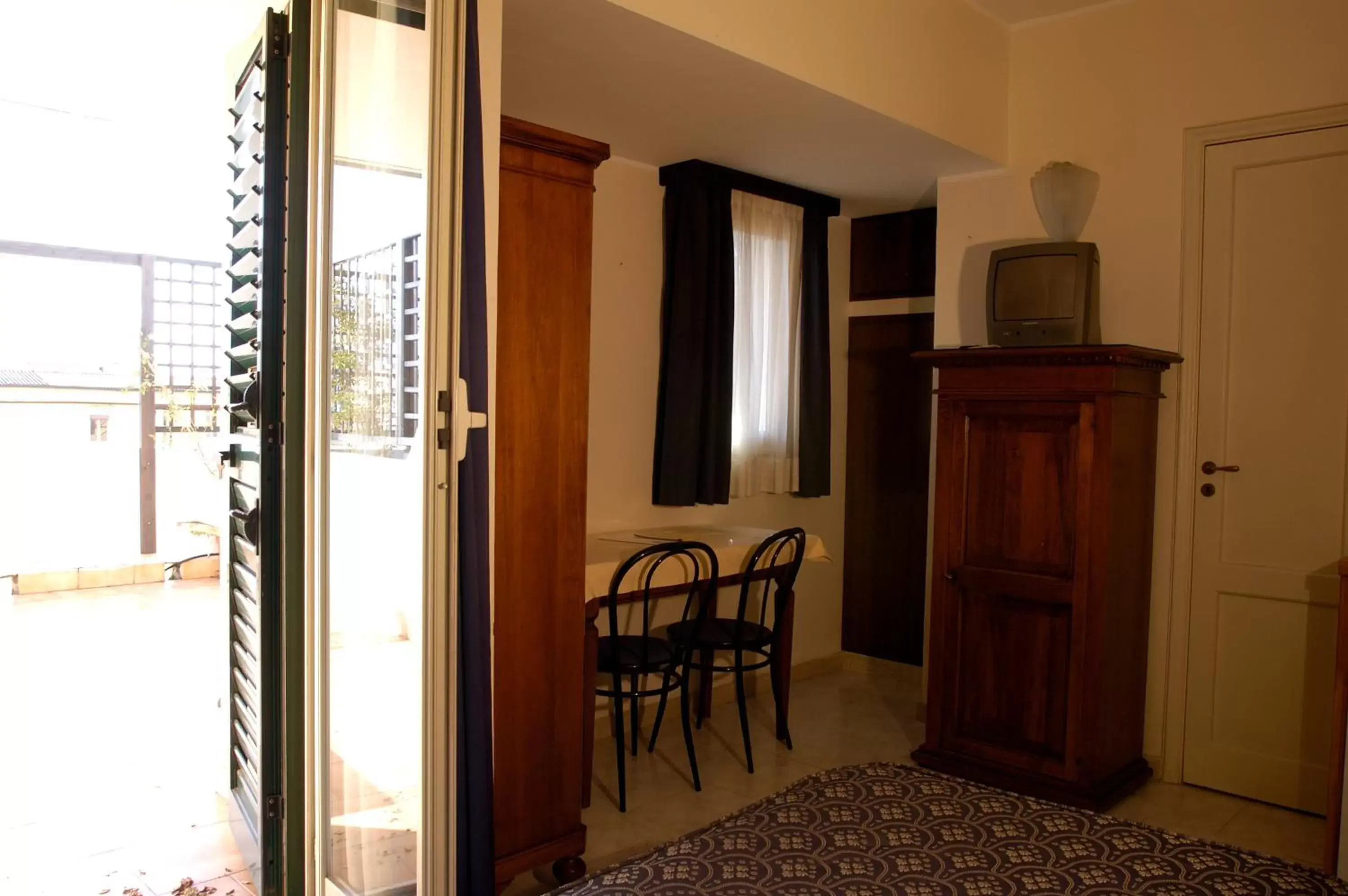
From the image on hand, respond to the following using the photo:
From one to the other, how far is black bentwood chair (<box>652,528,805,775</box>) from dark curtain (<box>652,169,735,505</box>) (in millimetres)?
461

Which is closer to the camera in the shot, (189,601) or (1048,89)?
(1048,89)

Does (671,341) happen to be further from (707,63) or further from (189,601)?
(189,601)

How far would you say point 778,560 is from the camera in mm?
3947

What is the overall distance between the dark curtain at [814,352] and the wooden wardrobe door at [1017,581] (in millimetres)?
1257

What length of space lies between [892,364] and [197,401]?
5284 mm

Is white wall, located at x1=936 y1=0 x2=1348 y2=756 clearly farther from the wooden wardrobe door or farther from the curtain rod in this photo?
the curtain rod

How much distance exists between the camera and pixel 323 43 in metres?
1.97

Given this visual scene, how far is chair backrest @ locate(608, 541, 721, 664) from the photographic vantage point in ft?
10.0

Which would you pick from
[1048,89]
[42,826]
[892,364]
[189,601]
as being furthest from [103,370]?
[1048,89]

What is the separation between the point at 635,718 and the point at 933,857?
81.8 inches

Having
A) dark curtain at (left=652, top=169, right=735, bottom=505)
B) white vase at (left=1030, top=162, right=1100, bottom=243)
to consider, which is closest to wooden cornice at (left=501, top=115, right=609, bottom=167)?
dark curtain at (left=652, top=169, right=735, bottom=505)

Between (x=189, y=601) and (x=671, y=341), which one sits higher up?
(x=671, y=341)

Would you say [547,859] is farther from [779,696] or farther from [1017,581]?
[1017,581]

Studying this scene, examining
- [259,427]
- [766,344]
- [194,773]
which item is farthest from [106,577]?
[259,427]
